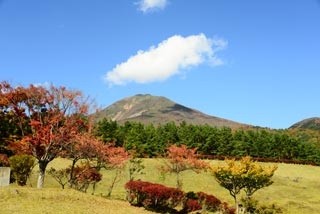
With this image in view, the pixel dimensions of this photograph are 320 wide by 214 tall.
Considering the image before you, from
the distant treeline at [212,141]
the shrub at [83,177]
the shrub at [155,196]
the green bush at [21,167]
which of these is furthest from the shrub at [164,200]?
the distant treeline at [212,141]

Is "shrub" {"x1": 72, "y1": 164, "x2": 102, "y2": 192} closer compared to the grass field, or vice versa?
the grass field

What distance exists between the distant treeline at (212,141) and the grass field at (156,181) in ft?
41.6

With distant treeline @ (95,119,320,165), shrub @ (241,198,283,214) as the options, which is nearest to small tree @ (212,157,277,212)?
shrub @ (241,198,283,214)

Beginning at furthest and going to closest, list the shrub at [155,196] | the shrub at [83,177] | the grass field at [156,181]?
the shrub at [83,177] → the shrub at [155,196] → the grass field at [156,181]

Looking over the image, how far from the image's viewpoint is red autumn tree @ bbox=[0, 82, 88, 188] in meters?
29.1

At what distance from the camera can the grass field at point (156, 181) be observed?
2225 centimetres

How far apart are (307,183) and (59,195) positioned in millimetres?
37527

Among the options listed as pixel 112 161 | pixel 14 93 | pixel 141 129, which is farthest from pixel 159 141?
pixel 14 93

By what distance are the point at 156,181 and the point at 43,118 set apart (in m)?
19.4

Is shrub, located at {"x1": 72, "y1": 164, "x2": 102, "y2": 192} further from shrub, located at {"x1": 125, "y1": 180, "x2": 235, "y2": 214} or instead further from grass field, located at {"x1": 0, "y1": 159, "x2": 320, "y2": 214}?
shrub, located at {"x1": 125, "y1": 180, "x2": 235, "y2": 214}

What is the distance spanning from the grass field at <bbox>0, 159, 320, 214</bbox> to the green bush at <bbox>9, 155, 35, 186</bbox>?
3.30ft

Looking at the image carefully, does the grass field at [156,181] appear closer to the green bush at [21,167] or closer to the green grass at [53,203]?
the green grass at [53,203]

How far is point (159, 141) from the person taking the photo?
263 ft

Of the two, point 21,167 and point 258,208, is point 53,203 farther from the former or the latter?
point 258,208
